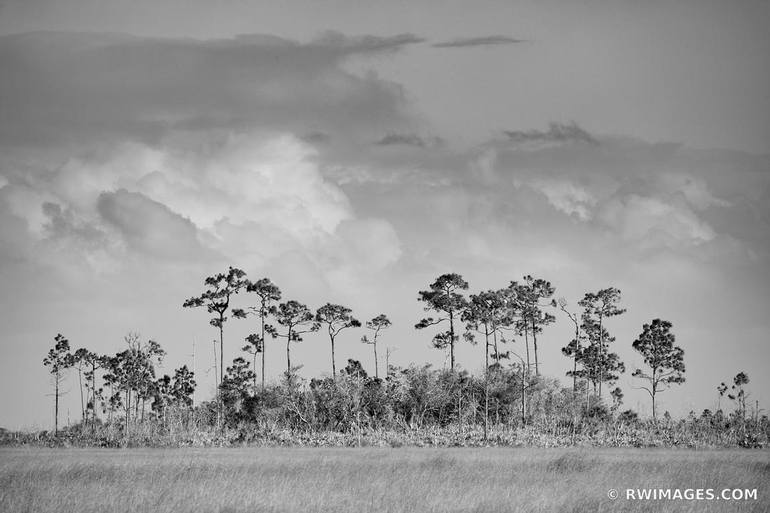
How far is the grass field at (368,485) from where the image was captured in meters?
29.8

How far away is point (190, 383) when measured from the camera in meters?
111

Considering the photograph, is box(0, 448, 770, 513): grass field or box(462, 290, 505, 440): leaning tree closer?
box(0, 448, 770, 513): grass field

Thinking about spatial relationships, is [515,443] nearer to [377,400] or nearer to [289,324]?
[377,400]

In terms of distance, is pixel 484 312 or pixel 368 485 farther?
pixel 484 312

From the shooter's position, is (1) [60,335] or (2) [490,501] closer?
(2) [490,501]

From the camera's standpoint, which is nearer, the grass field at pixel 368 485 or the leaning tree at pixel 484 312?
Answer: the grass field at pixel 368 485

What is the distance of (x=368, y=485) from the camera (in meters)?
33.9

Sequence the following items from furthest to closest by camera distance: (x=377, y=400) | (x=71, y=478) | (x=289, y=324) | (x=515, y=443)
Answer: (x=289, y=324), (x=377, y=400), (x=515, y=443), (x=71, y=478)

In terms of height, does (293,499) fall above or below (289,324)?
below

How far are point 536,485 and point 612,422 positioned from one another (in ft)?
147

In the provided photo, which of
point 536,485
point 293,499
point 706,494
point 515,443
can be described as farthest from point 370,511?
point 515,443

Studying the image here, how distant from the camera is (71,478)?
3647cm

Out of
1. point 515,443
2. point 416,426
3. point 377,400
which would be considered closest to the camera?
point 515,443

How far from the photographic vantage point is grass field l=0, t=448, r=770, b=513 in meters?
29.8
